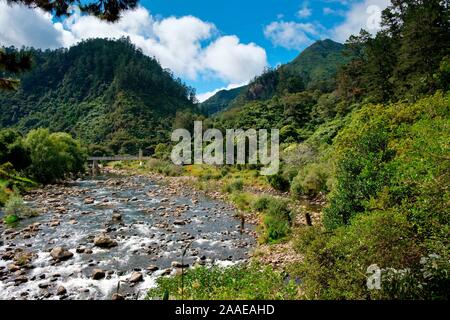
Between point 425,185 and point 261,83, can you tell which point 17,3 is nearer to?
Result: point 425,185

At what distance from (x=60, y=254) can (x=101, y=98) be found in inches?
5296

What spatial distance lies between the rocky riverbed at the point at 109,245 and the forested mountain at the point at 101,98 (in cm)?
6471

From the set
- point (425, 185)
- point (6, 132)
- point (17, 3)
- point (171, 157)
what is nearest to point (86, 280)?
point (17, 3)

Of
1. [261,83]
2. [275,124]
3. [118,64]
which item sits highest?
[118,64]

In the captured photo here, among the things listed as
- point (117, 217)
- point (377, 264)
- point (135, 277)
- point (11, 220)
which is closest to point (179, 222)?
point (117, 217)

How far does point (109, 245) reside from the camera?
1753 cm

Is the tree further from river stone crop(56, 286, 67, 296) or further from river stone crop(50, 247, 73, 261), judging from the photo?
river stone crop(50, 247, 73, 261)

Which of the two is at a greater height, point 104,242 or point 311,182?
point 311,182

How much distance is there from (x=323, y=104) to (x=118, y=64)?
421 ft

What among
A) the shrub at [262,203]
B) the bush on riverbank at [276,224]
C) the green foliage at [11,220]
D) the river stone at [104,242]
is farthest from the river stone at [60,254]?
the shrub at [262,203]

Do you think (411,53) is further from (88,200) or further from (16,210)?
(16,210)

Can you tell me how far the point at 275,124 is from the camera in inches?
2689

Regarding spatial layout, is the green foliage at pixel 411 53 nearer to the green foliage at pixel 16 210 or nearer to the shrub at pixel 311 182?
the shrub at pixel 311 182

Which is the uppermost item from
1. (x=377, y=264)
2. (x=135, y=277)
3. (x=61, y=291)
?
(x=377, y=264)
